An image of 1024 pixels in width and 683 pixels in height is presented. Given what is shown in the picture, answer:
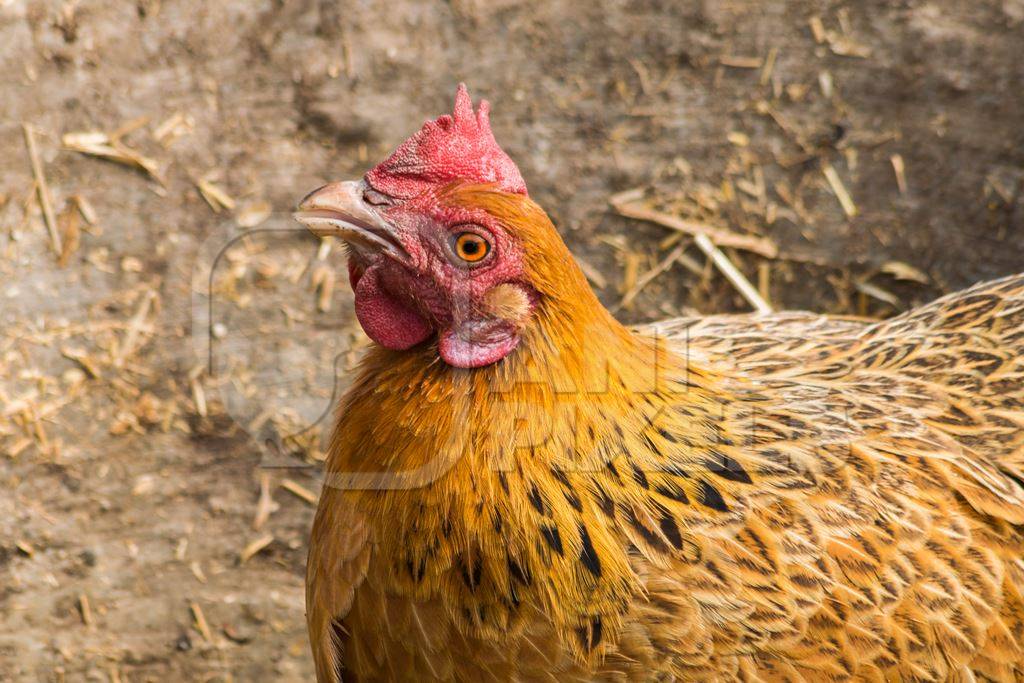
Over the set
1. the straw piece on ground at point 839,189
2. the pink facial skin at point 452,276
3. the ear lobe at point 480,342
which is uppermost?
the straw piece on ground at point 839,189

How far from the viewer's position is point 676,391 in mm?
2434

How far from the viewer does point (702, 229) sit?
4402 mm

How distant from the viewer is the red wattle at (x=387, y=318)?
2.30 meters

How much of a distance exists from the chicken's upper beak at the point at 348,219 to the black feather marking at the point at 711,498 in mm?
885

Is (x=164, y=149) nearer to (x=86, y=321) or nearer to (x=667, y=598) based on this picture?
(x=86, y=321)

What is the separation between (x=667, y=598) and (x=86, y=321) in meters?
2.91

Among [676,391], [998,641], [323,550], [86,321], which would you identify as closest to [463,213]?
[676,391]

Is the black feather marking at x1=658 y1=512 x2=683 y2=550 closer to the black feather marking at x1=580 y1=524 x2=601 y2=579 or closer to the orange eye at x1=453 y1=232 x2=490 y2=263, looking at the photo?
the black feather marking at x1=580 y1=524 x2=601 y2=579

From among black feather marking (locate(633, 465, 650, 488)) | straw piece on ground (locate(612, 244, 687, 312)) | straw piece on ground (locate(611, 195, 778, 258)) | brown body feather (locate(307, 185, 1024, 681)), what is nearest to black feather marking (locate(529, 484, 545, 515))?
brown body feather (locate(307, 185, 1024, 681))

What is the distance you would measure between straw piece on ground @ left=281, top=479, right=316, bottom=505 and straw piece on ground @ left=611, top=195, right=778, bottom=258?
72.6 inches

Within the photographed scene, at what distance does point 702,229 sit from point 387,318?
2440 millimetres

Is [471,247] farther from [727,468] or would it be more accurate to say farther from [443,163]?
[727,468]

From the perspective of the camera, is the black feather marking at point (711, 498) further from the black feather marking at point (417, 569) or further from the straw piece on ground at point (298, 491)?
the straw piece on ground at point (298, 491)

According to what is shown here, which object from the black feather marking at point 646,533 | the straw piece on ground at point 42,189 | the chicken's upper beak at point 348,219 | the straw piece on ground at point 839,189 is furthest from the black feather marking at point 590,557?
the straw piece on ground at point 42,189
